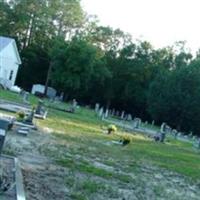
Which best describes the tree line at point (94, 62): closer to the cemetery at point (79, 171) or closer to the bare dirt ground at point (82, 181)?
the cemetery at point (79, 171)

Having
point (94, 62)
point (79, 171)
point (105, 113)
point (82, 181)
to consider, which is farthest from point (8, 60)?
point (82, 181)

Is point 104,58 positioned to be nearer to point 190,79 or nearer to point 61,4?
point 61,4

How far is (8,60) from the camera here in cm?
7300

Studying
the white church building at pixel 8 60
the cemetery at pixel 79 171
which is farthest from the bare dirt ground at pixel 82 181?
the white church building at pixel 8 60

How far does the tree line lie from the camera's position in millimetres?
73438

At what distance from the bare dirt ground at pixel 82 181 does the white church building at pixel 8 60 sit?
5225 centimetres

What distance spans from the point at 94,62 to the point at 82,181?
62.0 m

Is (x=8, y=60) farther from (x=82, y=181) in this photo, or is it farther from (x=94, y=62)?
(x=82, y=181)

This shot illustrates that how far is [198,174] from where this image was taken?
2077cm

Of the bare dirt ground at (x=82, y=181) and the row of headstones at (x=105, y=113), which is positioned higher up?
the row of headstones at (x=105, y=113)

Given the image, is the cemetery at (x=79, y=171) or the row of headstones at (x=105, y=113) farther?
the row of headstones at (x=105, y=113)

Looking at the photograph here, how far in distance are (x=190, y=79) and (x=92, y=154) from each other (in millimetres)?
53048

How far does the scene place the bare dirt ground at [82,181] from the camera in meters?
11.9

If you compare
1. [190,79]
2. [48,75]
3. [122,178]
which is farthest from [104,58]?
[122,178]
